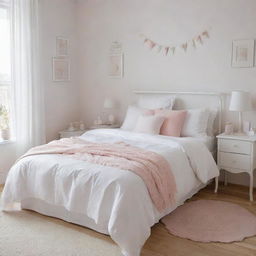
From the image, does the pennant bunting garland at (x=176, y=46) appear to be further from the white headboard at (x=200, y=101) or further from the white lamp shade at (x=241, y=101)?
the white lamp shade at (x=241, y=101)

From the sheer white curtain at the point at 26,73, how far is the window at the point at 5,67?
0.12m

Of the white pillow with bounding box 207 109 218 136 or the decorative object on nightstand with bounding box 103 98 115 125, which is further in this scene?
the decorative object on nightstand with bounding box 103 98 115 125

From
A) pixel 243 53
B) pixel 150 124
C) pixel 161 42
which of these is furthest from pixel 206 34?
pixel 150 124

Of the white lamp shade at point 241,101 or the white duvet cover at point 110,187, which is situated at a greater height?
the white lamp shade at point 241,101

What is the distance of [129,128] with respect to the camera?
4.41 metres

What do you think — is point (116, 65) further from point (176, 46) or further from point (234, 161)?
point (234, 161)

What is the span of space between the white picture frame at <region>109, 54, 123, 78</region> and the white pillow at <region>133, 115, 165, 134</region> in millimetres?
1175

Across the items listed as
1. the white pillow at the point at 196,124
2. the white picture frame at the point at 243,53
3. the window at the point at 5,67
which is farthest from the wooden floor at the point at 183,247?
the white picture frame at the point at 243,53

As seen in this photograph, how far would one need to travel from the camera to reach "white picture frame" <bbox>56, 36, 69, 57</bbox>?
16.3 feet

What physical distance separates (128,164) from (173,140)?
93 centimetres

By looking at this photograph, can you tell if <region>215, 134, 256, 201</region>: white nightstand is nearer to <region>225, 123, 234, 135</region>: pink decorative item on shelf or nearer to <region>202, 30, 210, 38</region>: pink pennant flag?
<region>225, 123, 234, 135</region>: pink decorative item on shelf

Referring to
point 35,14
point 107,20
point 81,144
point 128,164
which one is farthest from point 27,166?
point 107,20

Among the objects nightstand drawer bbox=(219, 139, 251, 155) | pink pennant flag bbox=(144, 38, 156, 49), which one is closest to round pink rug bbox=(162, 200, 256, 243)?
nightstand drawer bbox=(219, 139, 251, 155)

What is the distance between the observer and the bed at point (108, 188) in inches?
97.9
